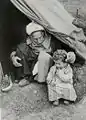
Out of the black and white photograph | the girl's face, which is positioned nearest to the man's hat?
the black and white photograph

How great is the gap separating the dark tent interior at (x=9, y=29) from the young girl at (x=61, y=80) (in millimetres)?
349

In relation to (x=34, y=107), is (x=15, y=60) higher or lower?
higher

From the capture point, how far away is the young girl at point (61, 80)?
3295 millimetres

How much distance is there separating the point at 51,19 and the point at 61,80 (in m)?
0.64

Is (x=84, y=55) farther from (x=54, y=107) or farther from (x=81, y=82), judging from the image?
(x=54, y=107)

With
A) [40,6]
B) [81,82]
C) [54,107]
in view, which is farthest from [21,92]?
[40,6]

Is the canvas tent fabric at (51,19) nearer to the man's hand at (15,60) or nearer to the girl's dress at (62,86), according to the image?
the girl's dress at (62,86)

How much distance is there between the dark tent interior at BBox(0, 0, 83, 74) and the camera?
146 inches

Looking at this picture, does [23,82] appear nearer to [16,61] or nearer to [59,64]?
[16,61]

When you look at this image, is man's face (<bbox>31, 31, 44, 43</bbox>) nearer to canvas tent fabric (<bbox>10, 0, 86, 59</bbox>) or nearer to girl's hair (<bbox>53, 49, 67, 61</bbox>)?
canvas tent fabric (<bbox>10, 0, 86, 59</bbox>)

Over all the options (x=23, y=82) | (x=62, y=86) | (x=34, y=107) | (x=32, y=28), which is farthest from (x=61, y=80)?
(x=32, y=28)

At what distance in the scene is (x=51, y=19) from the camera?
139 inches

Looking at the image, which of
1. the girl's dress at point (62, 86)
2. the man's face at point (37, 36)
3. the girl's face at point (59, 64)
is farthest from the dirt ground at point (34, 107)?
the man's face at point (37, 36)

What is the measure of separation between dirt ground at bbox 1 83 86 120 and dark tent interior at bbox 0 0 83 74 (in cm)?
43
